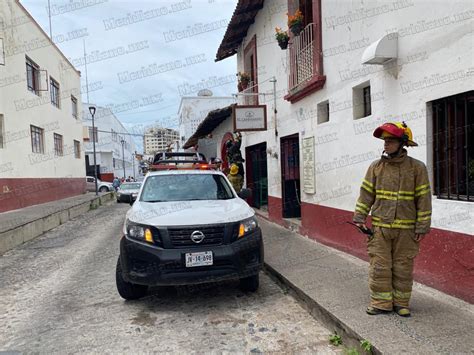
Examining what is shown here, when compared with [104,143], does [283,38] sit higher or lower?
lower

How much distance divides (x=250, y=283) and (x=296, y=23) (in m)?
5.29

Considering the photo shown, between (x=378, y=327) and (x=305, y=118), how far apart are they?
5189 mm

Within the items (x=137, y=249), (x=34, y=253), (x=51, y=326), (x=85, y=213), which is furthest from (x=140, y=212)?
(x=85, y=213)

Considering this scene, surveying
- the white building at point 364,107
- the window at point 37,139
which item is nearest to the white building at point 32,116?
the window at point 37,139

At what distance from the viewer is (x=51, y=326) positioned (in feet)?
13.9

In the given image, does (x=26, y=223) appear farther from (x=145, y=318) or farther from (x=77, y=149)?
(x=77, y=149)

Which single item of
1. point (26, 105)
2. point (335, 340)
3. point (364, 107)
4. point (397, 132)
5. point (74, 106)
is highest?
point (74, 106)

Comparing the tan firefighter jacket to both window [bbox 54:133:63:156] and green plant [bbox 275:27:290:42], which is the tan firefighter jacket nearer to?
green plant [bbox 275:27:290:42]

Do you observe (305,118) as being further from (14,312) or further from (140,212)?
(14,312)

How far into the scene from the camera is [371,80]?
18.0 feet

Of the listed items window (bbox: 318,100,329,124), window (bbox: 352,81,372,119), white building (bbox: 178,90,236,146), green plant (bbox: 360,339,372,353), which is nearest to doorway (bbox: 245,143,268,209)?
window (bbox: 318,100,329,124)

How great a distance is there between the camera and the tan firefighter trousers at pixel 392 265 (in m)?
A: 3.63

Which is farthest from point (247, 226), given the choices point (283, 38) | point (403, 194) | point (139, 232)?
point (283, 38)

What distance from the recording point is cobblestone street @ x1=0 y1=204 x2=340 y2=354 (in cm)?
373
